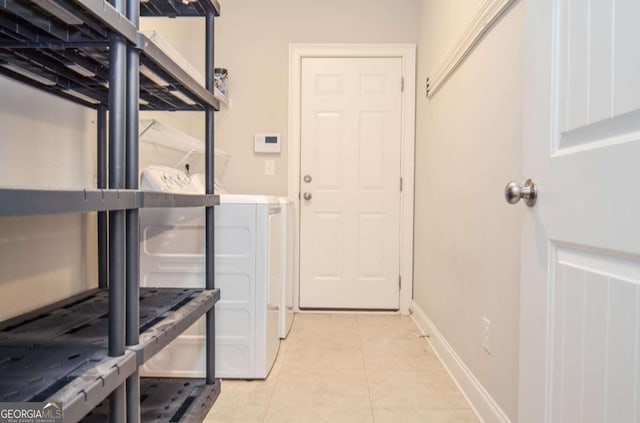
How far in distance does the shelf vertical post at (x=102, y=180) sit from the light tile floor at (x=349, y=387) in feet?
2.42

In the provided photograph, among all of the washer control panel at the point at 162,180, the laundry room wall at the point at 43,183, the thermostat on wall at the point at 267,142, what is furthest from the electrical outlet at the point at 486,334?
Answer: the thermostat on wall at the point at 267,142

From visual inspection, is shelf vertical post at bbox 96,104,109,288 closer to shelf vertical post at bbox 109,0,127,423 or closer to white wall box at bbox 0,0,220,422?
white wall box at bbox 0,0,220,422

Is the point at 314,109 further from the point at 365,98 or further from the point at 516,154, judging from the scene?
the point at 516,154

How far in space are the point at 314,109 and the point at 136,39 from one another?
219 cm

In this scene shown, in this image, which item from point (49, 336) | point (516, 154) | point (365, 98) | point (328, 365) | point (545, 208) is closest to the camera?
point (545, 208)

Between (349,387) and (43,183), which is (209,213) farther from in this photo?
(349,387)

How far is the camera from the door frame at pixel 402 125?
9.66 feet

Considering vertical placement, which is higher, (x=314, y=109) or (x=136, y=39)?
(x=314, y=109)

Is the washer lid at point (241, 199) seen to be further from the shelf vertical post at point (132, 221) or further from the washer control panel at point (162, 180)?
the shelf vertical post at point (132, 221)

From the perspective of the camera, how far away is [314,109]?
2.99 m

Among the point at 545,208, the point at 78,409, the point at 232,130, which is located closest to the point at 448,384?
the point at 545,208

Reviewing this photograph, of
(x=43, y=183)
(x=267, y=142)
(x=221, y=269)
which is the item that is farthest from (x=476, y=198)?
(x=267, y=142)

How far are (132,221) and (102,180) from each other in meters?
0.83

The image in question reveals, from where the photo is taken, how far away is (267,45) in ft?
9.78
